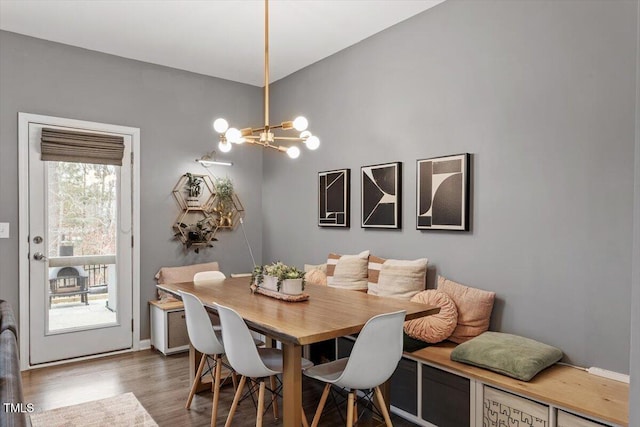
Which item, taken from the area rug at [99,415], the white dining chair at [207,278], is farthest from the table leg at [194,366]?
the white dining chair at [207,278]

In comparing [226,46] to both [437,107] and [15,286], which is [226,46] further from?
[15,286]

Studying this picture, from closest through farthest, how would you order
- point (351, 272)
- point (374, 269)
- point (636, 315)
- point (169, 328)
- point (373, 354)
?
1. point (636, 315)
2. point (373, 354)
3. point (374, 269)
4. point (351, 272)
5. point (169, 328)

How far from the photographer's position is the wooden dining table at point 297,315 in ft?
6.52

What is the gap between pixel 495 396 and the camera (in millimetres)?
2285

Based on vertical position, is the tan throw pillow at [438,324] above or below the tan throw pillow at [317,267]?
below

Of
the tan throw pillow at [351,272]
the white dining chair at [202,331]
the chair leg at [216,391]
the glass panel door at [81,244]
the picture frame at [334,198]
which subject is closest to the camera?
the white dining chair at [202,331]

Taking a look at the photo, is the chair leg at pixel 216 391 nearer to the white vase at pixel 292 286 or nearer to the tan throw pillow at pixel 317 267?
the white vase at pixel 292 286

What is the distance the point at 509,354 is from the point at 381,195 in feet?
5.61

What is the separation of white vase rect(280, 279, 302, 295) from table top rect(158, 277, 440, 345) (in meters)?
0.08

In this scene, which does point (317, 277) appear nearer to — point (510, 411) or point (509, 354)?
point (509, 354)

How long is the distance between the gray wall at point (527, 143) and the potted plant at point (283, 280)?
1.14m

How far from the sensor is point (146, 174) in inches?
175

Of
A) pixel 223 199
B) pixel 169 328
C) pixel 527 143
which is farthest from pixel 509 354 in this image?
pixel 223 199

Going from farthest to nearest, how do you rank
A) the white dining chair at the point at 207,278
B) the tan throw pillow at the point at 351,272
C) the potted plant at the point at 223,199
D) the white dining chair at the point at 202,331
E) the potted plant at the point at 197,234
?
the potted plant at the point at 223,199 → the potted plant at the point at 197,234 → the tan throw pillow at the point at 351,272 → the white dining chair at the point at 207,278 → the white dining chair at the point at 202,331
